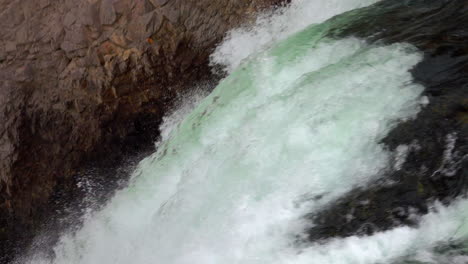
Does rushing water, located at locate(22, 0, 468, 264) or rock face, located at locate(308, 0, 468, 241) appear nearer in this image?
rock face, located at locate(308, 0, 468, 241)

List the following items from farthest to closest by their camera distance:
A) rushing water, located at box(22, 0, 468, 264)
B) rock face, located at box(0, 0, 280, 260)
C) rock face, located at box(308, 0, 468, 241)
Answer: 1. rock face, located at box(0, 0, 280, 260)
2. rushing water, located at box(22, 0, 468, 264)
3. rock face, located at box(308, 0, 468, 241)

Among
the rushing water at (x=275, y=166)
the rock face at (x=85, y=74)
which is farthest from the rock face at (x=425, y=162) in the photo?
the rock face at (x=85, y=74)

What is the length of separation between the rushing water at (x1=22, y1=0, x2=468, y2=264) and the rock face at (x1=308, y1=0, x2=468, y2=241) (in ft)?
0.20

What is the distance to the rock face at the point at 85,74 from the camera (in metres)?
4.46

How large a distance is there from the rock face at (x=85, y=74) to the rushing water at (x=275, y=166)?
0.32 metres

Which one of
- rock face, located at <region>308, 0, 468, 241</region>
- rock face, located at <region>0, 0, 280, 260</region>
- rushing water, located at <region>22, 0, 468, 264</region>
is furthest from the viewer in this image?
rock face, located at <region>0, 0, 280, 260</region>

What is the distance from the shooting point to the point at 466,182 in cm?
264

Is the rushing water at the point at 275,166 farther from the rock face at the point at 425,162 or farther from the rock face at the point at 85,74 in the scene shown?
the rock face at the point at 85,74

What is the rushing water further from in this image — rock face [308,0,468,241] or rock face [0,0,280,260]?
rock face [0,0,280,260]

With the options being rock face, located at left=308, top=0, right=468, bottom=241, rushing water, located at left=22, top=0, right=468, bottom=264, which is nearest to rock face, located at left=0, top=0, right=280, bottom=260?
rushing water, located at left=22, top=0, right=468, bottom=264

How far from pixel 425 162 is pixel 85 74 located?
2930 millimetres

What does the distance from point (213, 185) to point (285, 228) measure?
697mm

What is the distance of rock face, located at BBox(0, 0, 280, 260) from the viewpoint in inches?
175

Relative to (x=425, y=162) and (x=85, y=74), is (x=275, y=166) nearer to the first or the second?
(x=425, y=162)
